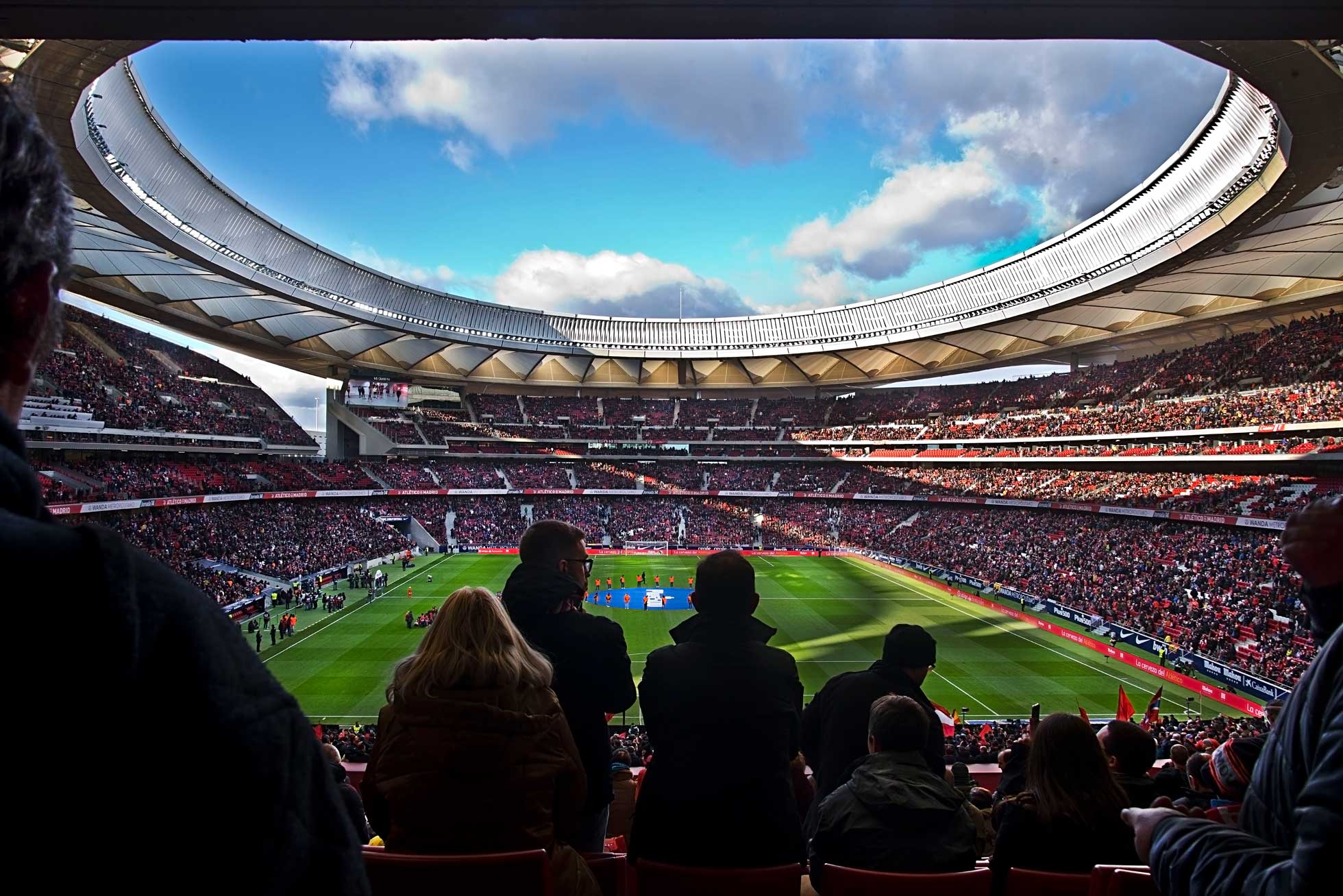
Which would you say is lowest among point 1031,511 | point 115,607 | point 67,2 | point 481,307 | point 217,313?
point 1031,511

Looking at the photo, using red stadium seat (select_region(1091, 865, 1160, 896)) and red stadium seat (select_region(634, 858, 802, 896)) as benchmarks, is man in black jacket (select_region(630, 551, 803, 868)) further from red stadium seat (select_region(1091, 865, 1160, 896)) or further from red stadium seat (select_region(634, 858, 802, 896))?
red stadium seat (select_region(1091, 865, 1160, 896))

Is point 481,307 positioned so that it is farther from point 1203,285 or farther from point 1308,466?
point 1308,466

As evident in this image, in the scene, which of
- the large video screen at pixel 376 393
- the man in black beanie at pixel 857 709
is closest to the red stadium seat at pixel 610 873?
the man in black beanie at pixel 857 709

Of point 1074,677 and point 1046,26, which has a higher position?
point 1046,26

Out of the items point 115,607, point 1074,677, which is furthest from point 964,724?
point 115,607

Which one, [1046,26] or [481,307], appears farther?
[481,307]

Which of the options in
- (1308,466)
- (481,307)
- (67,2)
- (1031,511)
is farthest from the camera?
(481,307)

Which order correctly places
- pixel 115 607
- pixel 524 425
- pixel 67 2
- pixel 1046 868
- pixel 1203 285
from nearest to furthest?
1. pixel 115 607
2. pixel 1046 868
3. pixel 67 2
4. pixel 1203 285
5. pixel 524 425

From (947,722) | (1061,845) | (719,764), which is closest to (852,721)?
(1061,845)
